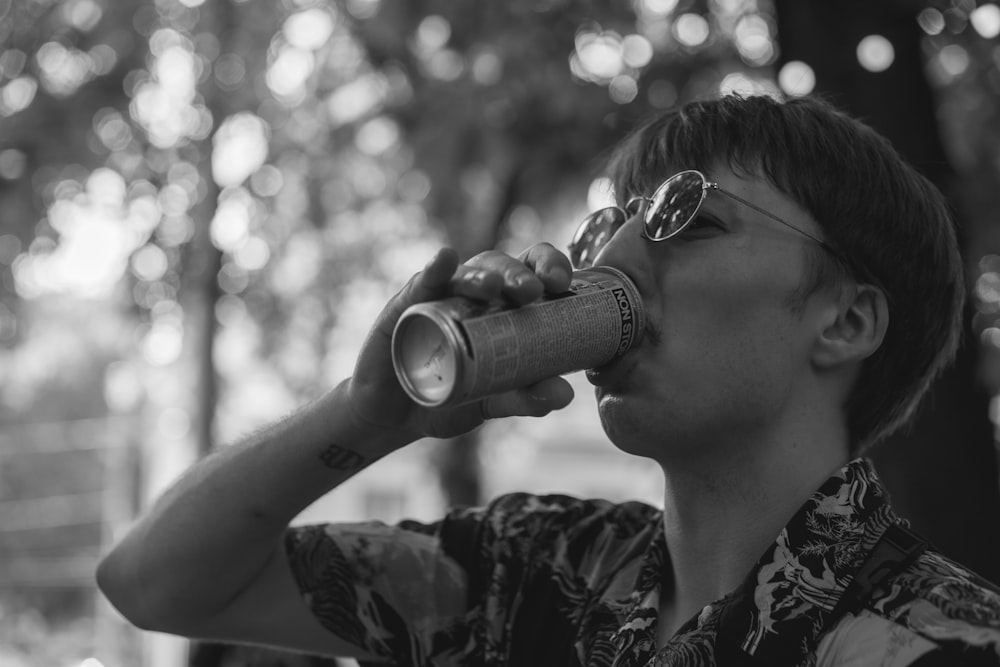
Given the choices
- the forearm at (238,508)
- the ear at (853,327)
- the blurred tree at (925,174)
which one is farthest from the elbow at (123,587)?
the blurred tree at (925,174)

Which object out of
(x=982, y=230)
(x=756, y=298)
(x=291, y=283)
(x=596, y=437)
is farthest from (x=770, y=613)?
(x=596, y=437)

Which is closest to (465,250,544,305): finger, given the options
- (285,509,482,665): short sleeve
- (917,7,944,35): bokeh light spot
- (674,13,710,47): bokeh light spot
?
(285,509,482,665): short sleeve

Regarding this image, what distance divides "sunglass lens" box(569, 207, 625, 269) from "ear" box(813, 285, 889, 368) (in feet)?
1.26

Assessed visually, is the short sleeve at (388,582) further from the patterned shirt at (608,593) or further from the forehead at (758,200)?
the forehead at (758,200)

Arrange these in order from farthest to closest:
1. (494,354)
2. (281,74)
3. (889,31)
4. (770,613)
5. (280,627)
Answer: (281,74) < (889,31) < (280,627) < (770,613) < (494,354)

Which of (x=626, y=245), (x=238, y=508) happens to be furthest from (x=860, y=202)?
(x=238, y=508)

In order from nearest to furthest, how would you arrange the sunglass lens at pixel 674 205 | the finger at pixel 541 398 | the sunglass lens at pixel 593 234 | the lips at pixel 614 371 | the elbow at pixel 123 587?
the finger at pixel 541 398
the lips at pixel 614 371
the sunglass lens at pixel 674 205
the sunglass lens at pixel 593 234
the elbow at pixel 123 587

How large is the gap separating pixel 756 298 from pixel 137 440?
26.9ft

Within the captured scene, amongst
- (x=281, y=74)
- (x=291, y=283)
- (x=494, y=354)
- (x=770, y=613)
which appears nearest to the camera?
(x=494, y=354)

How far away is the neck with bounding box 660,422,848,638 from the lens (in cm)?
161

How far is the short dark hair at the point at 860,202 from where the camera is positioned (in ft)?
5.60

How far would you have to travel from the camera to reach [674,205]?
5.48 feet

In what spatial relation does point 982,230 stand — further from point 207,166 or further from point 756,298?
point 207,166

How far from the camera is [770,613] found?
1.39 metres
